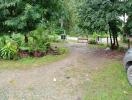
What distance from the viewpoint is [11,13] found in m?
15.0

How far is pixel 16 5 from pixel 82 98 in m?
8.52

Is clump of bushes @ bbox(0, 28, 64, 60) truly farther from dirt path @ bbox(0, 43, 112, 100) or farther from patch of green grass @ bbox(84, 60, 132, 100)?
patch of green grass @ bbox(84, 60, 132, 100)

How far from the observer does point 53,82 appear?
944 cm

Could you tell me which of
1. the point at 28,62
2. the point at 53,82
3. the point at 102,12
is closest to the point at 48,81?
the point at 53,82

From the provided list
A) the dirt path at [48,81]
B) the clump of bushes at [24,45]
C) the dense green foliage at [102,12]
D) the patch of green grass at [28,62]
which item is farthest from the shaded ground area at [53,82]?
the dense green foliage at [102,12]

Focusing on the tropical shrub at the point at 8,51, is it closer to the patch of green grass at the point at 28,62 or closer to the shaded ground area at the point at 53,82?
the patch of green grass at the point at 28,62

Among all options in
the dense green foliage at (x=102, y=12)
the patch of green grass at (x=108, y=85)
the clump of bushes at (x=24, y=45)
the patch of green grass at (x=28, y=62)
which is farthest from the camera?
the dense green foliage at (x=102, y=12)

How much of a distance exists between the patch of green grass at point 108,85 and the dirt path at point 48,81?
323 millimetres

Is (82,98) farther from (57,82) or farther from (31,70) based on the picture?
(31,70)

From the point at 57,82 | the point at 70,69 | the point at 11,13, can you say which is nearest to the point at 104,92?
the point at 57,82

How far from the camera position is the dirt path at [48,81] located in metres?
7.96

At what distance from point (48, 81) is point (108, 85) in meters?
2.14

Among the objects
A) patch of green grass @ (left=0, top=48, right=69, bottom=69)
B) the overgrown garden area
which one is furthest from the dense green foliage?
patch of green grass @ (left=0, top=48, right=69, bottom=69)

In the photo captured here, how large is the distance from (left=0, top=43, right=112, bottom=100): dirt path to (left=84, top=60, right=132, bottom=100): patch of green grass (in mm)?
323
